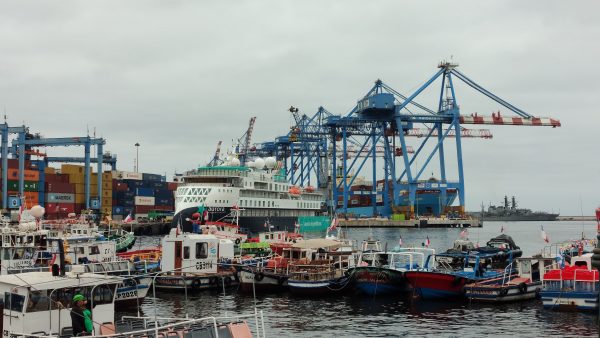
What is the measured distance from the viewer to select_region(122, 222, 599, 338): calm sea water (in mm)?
28125

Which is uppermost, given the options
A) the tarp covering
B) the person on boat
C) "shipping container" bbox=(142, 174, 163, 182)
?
"shipping container" bbox=(142, 174, 163, 182)

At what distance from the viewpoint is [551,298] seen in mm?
31438

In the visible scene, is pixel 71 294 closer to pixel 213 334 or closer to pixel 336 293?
pixel 213 334

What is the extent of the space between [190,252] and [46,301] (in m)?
21.5

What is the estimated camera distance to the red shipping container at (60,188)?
5189 inches

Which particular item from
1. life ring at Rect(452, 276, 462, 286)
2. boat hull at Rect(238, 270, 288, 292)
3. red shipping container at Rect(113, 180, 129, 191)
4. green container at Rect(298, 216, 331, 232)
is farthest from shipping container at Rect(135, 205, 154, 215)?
life ring at Rect(452, 276, 462, 286)

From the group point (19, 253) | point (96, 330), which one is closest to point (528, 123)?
point (19, 253)

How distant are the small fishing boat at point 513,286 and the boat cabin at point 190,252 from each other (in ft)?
49.8

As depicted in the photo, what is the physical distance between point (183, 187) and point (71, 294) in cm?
8138

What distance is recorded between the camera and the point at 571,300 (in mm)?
31047

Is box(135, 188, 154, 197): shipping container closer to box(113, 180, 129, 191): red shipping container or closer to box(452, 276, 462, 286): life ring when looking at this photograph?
box(113, 180, 129, 191): red shipping container

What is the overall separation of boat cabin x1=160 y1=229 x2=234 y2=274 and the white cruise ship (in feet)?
152

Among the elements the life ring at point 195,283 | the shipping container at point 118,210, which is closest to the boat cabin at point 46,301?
the life ring at point 195,283

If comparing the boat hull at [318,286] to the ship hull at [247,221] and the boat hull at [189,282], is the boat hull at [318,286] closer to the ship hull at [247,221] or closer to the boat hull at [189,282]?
the boat hull at [189,282]
